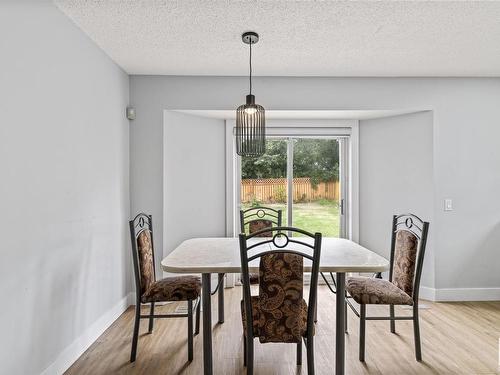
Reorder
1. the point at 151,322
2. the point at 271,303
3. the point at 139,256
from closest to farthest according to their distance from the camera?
the point at 271,303 < the point at 139,256 < the point at 151,322

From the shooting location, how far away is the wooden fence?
3916 millimetres

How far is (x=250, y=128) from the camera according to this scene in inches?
98.5

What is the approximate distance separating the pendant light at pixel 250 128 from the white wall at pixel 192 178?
3.92 feet

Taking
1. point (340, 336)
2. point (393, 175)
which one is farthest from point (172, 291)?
point (393, 175)

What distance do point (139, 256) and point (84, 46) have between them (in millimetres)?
1657

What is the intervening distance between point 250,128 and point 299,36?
32.2 inches

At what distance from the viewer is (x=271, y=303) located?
68.7 inches

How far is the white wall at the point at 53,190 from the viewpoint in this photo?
1649mm

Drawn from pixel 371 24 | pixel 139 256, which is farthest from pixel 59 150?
pixel 371 24

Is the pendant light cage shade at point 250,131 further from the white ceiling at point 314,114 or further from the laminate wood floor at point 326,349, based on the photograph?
the laminate wood floor at point 326,349

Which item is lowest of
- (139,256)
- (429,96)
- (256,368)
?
(256,368)

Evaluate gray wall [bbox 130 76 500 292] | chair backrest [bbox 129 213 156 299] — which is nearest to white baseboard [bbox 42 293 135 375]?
chair backrest [bbox 129 213 156 299]

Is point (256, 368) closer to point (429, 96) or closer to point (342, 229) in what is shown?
point (342, 229)

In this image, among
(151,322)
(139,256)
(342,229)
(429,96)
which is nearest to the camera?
(139,256)
